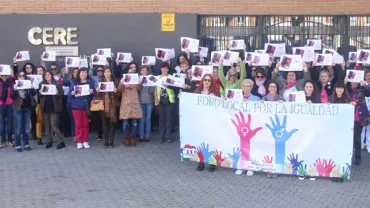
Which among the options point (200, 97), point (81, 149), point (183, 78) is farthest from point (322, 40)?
point (81, 149)

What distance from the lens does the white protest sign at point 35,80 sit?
11255mm

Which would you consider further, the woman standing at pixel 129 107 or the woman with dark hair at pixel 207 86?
the woman standing at pixel 129 107

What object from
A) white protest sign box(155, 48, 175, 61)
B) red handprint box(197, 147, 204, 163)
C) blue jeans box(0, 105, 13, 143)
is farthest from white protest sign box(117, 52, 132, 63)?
red handprint box(197, 147, 204, 163)

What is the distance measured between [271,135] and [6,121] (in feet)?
19.1

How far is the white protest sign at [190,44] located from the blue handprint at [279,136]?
13.1ft

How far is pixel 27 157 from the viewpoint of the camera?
34.7ft

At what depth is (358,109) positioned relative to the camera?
959cm

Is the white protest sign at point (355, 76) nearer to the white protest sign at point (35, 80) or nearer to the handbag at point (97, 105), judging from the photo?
the handbag at point (97, 105)

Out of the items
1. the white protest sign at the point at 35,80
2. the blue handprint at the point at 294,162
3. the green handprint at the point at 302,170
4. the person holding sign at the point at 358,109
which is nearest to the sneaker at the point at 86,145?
the white protest sign at the point at 35,80

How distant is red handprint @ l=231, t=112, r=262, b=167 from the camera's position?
8867 mm

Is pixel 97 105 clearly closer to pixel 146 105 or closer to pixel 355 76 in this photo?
pixel 146 105

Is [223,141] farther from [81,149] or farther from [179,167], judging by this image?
[81,149]

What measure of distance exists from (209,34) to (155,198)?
22.2 feet

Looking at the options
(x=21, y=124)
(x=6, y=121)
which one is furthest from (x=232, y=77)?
(x=6, y=121)
